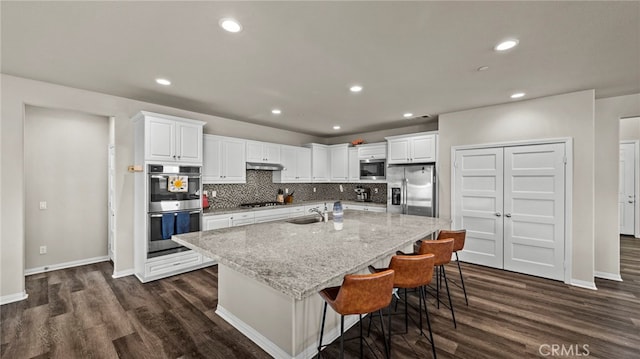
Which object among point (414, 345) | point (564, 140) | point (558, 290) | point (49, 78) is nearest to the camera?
point (414, 345)

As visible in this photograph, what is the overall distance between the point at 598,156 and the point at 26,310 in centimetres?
756

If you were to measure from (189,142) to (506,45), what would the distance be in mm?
4092

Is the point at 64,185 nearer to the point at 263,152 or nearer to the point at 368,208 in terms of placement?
the point at 263,152

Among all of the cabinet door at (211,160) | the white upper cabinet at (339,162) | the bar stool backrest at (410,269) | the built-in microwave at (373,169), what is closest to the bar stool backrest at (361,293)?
the bar stool backrest at (410,269)

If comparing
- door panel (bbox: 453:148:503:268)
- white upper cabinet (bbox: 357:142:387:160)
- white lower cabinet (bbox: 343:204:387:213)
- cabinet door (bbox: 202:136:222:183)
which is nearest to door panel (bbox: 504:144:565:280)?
door panel (bbox: 453:148:503:268)

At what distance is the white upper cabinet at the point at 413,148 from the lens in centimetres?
468

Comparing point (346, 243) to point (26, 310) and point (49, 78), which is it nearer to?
point (26, 310)

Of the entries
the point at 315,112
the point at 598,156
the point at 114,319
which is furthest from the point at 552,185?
the point at 114,319

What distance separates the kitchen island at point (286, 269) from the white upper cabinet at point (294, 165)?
2995mm

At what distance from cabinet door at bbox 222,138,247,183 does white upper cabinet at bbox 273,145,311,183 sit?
0.97 m

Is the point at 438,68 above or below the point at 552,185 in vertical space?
above

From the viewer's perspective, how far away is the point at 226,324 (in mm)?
2490

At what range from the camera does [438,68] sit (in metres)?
2.67

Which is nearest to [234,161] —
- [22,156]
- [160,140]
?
[160,140]
